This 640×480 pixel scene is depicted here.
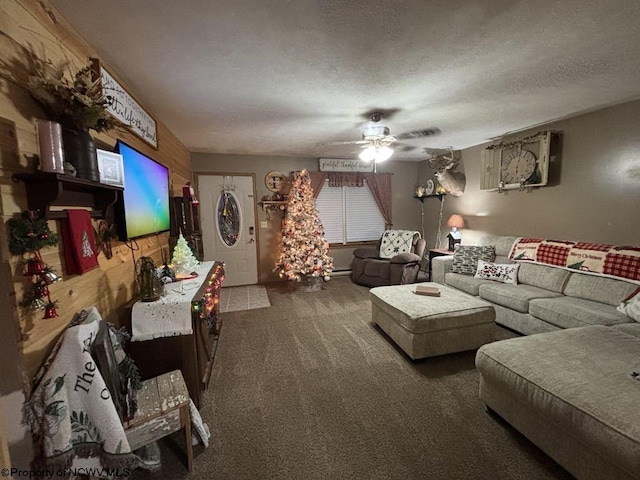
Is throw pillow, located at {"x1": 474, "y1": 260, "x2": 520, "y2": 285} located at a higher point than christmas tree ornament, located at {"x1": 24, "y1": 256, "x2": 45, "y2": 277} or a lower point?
lower

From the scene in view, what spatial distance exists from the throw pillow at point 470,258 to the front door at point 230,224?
335cm

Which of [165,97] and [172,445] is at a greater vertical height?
[165,97]

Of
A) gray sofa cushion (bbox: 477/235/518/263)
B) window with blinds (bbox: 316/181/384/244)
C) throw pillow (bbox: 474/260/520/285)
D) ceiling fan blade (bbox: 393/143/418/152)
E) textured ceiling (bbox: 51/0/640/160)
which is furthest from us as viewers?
window with blinds (bbox: 316/181/384/244)

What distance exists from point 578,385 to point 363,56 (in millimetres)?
2207

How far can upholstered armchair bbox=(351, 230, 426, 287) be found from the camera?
171 inches

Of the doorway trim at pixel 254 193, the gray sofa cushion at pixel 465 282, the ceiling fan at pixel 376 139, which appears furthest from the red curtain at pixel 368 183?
the gray sofa cushion at pixel 465 282

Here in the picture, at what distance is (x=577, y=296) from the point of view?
2.66 metres

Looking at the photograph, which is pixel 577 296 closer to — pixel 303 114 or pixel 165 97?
pixel 303 114

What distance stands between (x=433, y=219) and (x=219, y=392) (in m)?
4.84

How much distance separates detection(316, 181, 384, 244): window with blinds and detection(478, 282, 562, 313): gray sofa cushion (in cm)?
265

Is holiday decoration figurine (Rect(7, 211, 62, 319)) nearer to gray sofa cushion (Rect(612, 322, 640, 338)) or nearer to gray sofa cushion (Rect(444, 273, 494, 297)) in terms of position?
gray sofa cushion (Rect(612, 322, 640, 338))

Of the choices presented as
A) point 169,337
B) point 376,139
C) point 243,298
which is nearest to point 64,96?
point 169,337

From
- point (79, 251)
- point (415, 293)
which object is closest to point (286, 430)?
point (79, 251)

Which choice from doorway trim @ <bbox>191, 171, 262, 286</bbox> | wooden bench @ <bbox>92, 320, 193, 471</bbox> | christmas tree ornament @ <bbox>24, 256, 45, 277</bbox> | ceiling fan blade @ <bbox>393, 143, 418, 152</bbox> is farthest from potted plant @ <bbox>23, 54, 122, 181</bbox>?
ceiling fan blade @ <bbox>393, 143, 418, 152</bbox>
